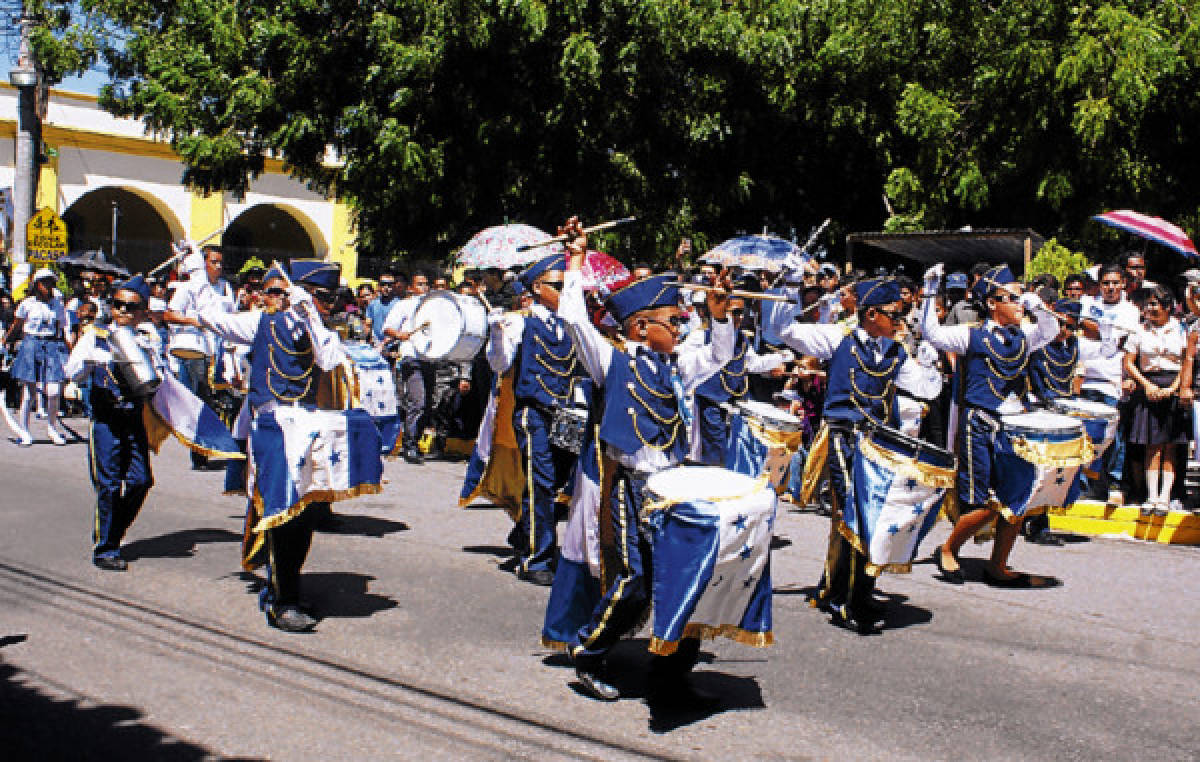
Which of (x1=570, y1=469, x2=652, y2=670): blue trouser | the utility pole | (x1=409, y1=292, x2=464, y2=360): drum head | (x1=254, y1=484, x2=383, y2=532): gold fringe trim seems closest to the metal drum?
(x1=409, y1=292, x2=464, y2=360): drum head

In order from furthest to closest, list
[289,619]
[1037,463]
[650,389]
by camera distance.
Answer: [1037,463] < [289,619] < [650,389]

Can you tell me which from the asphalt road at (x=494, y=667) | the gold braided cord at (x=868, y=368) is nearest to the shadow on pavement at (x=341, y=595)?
the asphalt road at (x=494, y=667)

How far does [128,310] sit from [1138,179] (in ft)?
41.6

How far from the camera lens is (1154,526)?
34.3 feet

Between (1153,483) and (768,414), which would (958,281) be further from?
(768,414)

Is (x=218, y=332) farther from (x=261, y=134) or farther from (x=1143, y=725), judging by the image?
(x=261, y=134)

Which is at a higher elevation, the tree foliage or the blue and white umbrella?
the tree foliage

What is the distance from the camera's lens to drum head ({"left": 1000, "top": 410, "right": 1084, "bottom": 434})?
7996 millimetres

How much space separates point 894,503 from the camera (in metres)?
6.94

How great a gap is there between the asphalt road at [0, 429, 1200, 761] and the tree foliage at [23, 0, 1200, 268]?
27.4ft

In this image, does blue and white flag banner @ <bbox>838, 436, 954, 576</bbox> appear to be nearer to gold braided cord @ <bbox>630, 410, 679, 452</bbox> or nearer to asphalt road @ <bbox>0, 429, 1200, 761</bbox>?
asphalt road @ <bbox>0, 429, 1200, 761</bbox>

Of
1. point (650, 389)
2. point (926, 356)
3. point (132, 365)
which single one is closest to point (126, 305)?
point (132, 365)

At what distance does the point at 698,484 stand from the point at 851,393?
220 cm

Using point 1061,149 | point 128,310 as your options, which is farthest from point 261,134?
point 1061,149
